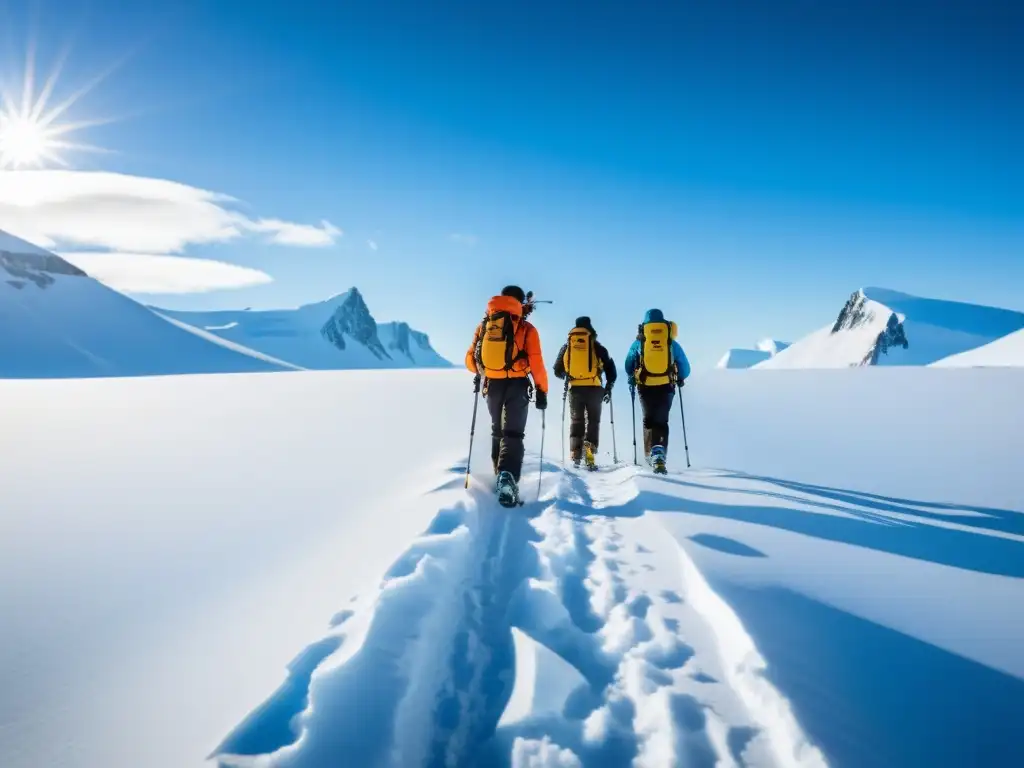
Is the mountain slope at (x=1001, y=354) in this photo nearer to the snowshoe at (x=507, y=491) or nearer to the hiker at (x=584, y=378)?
the hiker at (x=584, y=378)

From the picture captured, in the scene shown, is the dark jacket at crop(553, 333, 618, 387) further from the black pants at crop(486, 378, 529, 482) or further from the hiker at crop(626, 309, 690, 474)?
the black pants at crop(486, 378, 529, 482)

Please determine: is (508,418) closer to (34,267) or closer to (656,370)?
(656,370)

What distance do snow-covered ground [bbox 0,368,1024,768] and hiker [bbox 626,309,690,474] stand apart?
1789 mm

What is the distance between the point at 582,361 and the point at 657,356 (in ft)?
4.36

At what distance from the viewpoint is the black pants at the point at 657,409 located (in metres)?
8.39

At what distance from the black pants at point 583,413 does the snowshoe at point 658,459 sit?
52.2 inches

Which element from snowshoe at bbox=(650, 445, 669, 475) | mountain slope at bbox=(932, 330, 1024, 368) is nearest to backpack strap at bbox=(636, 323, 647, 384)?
snowshoe at bbox=(650, 445, 669, 475)

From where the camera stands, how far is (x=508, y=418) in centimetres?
644

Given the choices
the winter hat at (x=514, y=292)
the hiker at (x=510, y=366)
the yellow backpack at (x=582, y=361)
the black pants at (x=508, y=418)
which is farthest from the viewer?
the yellow backpack at (x=582, y=361)

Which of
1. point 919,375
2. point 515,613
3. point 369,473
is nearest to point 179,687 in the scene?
point 515,613

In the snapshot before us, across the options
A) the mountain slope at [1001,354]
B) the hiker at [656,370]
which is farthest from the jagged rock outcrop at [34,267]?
the mountain slope at [1001,354]

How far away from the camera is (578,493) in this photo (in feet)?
21.7

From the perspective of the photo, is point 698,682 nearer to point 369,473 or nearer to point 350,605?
point 350,605

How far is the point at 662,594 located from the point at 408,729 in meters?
1.98
